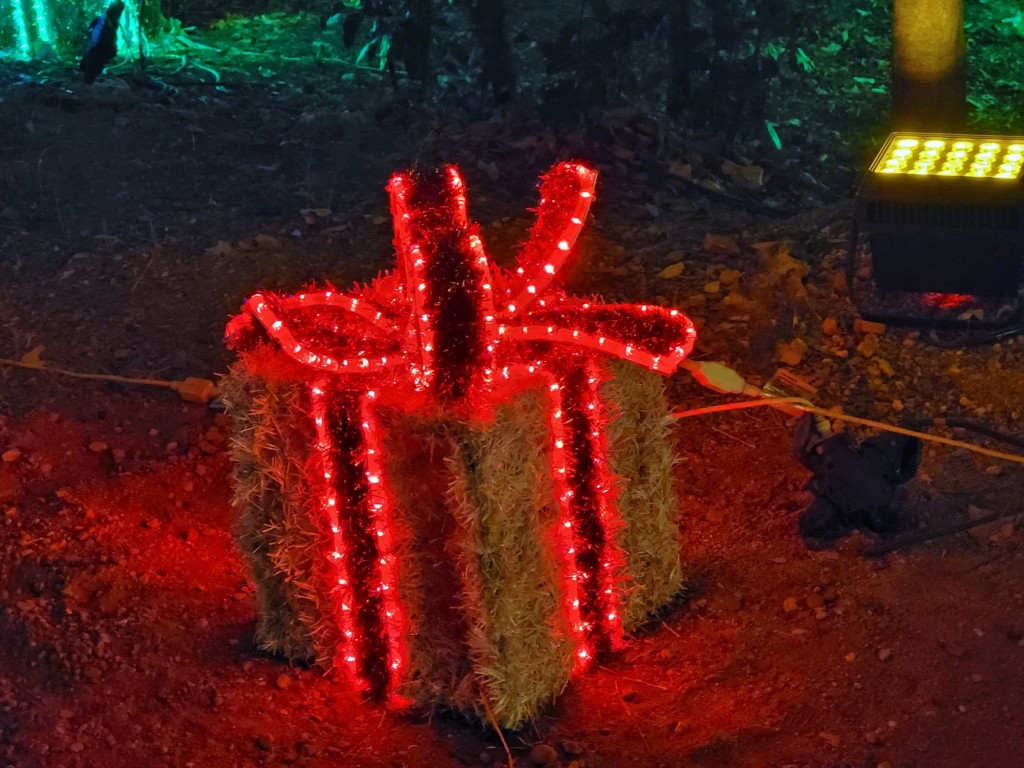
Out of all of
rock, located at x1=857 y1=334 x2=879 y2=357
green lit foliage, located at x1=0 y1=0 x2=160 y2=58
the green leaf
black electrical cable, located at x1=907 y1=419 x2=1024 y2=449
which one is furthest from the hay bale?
green lit foliage, located at x1=0 y1=0 x2=160 y2=58

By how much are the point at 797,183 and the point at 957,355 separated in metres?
2.16

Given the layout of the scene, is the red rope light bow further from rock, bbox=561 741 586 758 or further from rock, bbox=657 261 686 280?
rock, bbox=657 261 686 280

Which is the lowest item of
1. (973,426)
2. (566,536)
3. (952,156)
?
(973,426)

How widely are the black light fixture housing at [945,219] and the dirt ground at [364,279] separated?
28 centimetres

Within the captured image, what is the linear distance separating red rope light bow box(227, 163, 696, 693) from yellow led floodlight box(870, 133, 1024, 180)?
92.2 inches

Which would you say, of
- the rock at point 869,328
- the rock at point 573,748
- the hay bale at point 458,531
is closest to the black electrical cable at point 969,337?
the rock at point 869,328

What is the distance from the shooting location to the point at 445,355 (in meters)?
2.85

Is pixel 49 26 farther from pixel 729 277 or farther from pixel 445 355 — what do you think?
pixel 445 355

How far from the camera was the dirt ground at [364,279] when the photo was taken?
10.3 ft

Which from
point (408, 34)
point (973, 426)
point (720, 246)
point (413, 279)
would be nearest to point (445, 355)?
point (413, 279)

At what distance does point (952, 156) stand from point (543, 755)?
327 centimetres

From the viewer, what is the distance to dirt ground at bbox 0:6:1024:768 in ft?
10.3

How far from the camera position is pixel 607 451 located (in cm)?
324

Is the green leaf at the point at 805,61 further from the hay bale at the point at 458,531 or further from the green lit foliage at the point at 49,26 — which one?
the hay bale at the point at 458,531
